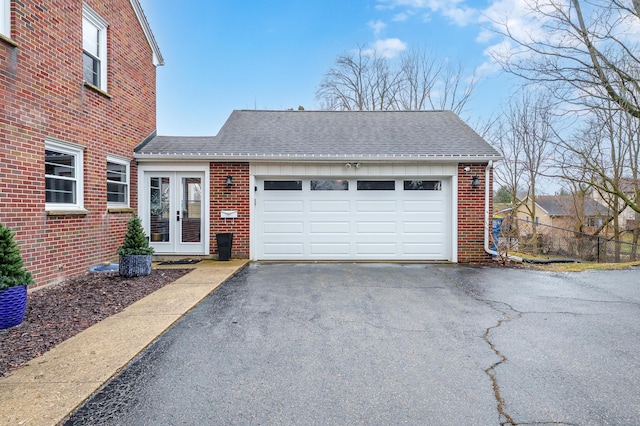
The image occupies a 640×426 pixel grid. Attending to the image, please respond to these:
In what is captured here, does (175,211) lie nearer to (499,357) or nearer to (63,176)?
(63,176)

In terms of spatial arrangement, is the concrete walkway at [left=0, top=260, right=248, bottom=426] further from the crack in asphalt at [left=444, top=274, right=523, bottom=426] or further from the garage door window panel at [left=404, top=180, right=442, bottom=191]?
the garage door window panel at [left=404, top=180, right=442, bottom=191]

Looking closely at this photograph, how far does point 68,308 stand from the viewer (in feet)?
14.9

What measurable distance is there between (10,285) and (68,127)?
367cm

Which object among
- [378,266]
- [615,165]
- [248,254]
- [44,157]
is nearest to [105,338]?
[44,157]

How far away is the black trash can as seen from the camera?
27.1ft

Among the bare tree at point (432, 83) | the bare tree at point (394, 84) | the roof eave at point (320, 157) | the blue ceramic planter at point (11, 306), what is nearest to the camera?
the blue ceramic planter at point (11, 306)

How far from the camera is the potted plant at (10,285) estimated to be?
368 cm

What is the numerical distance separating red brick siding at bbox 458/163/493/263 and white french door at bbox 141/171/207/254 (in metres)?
6.64

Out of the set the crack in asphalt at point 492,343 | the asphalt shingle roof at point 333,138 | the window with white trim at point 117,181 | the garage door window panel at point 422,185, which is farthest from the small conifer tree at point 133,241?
the garage door window panel at point 422,185

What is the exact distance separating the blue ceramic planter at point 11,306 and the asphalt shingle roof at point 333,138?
16.6ft

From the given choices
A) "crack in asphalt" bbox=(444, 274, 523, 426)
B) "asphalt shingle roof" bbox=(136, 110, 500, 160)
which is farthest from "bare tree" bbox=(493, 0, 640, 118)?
"crack in asphalt" bbox=(444, 274, 523, 426)

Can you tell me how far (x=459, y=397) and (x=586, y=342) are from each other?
2099 mm

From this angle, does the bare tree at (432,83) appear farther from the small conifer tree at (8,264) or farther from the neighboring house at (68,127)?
the small conifer tree at (8,264)

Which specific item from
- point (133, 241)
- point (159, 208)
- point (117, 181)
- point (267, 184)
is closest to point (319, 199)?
point (267, 184)
